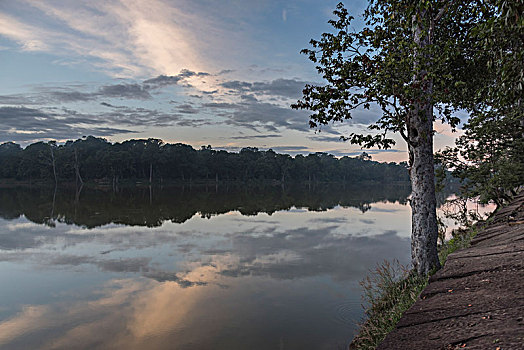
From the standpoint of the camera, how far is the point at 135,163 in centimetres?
10919

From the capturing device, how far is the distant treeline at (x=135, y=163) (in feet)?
334

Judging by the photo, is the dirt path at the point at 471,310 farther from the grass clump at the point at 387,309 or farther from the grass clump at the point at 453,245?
→ the grass clump at the point at 453,245

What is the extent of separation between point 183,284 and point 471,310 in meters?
8.54

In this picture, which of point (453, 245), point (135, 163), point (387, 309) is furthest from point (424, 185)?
point (135, 163)

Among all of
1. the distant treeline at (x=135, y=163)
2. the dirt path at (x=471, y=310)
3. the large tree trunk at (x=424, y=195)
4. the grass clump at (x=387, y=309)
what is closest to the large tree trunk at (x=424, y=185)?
the large tree trunk at (x=424, y=195)

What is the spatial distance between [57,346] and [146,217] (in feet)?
64.9

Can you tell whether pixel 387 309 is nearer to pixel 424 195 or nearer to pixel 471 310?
pixel 424 195

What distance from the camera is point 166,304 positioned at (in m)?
9.67

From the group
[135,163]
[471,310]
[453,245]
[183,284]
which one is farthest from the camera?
[135,163]

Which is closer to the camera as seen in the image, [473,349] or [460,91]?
[473,349]

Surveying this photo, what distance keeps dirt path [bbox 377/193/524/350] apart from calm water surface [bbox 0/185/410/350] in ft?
8.41

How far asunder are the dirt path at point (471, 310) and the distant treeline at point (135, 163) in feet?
341

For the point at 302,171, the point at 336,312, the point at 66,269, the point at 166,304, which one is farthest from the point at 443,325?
the point at 302,171

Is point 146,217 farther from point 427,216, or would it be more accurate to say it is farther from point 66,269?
point 427,216
